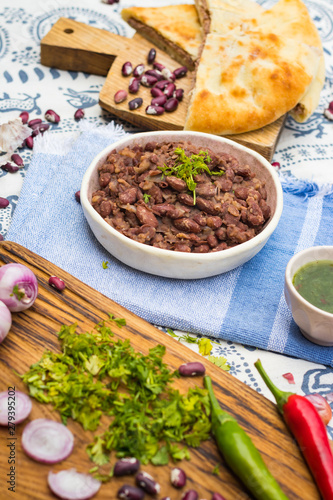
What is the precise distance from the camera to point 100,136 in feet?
15.3

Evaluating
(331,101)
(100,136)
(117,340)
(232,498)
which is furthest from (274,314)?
(331,101)

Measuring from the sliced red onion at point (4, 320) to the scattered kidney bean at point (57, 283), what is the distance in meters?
0.36

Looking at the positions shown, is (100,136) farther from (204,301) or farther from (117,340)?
(117,340)

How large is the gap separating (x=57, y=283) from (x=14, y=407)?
0.83 metres

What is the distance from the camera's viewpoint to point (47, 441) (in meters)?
2.44

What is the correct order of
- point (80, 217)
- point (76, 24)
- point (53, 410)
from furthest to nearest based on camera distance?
point (76, 24)
point (80, 217)
point (53, 410)

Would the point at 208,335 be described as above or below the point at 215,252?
below

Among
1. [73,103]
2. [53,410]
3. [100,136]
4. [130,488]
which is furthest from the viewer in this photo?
[73,103]

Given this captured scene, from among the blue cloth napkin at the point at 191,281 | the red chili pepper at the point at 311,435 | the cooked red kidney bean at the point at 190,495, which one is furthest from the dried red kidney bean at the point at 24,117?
the cooked red kidney bean at the point at 190,495

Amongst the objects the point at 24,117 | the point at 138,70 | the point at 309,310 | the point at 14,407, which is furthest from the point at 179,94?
the point at 14,407

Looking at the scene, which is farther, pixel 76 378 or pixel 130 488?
pixel 76 378

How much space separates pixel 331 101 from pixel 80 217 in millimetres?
2966

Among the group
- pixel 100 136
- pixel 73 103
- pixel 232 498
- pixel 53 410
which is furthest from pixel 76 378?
pixel 73 103

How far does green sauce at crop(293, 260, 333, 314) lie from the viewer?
9.98ft
